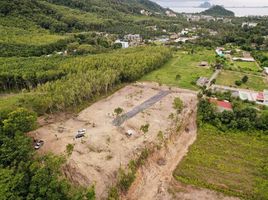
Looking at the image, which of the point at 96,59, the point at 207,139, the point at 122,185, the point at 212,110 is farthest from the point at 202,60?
the point at 122,185

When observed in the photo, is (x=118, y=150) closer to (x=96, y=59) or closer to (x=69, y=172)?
(x=69, y=172)

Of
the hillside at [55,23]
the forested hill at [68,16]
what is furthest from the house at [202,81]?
the forested hill at [68,16]

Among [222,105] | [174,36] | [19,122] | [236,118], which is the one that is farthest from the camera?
[174,36]

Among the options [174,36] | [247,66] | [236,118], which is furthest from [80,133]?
[174,36]

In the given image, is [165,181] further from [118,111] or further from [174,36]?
[174,36]

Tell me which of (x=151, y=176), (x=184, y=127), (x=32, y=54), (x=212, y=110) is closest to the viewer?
(x=151, y=176)

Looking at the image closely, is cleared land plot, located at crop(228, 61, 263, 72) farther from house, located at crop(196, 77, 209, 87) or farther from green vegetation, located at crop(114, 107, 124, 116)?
green vegetation, located at crop(114, 107, 124, 116)
